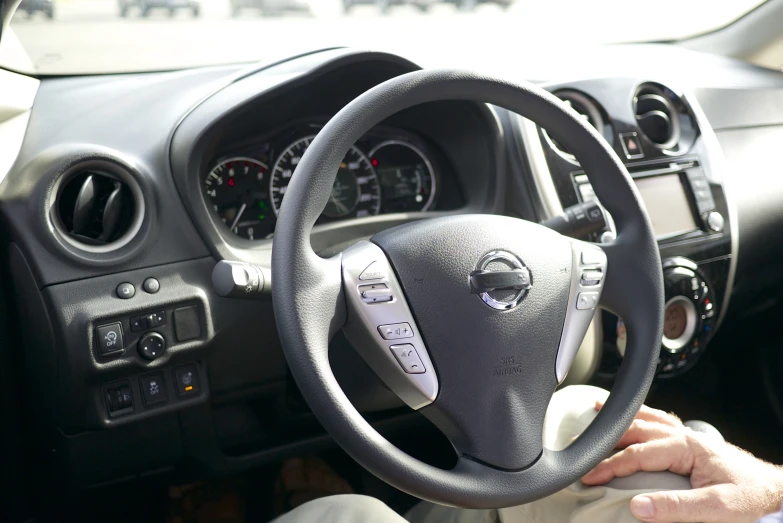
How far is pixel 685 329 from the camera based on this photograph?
5.28 ft

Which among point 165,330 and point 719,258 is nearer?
point 165,330

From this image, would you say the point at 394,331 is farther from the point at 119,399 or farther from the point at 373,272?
the point at 119,399

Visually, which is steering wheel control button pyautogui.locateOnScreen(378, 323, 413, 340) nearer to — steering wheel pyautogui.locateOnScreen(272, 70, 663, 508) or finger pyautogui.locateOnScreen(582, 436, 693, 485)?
steering wheel pyautogui.locateOnScreen(272, 70, 663, 508)

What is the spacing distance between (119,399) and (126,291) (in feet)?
0.56

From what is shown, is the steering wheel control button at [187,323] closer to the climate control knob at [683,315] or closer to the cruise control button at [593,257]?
the cruise control button at [593,257]

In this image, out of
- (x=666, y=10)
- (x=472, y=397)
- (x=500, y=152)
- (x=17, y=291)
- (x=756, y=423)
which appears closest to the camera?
(x=472, y=397)

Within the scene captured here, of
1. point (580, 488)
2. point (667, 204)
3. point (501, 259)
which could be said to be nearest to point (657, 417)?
point (580, 488)

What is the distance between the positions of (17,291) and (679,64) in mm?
1649

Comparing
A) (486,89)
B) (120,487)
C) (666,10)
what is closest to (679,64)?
(666,10)

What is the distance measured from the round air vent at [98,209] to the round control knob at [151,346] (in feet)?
0.48

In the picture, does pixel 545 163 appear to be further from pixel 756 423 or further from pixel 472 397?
pixel 756 423

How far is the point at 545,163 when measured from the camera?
1.51 metres

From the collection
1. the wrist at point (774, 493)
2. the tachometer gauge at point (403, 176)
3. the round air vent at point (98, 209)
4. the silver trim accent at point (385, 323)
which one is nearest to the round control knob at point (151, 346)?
the round air vent at point (98, 209)

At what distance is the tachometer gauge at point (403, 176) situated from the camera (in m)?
1.56
